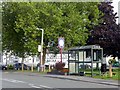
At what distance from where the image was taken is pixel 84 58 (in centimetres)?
3456

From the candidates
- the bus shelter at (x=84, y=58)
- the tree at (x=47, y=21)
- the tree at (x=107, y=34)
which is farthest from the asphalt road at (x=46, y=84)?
the tree at (x=107, y=34)

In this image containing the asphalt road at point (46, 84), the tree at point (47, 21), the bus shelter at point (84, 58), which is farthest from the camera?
the tree at point (47, 21)

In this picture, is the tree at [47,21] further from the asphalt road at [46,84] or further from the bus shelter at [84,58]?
the asphalt road at [46,84]

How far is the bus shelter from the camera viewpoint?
110 ft

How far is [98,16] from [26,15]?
40.4 ft

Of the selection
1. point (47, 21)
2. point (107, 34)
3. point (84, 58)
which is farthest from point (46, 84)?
point (107, 34)

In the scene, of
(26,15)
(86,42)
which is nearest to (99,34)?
(86,42)

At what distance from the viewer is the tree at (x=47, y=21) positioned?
48906mm

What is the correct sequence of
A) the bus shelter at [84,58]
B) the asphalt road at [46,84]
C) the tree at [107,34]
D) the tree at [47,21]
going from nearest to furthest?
the asphalt road at [46,84] < the bus shelter at [84,58] < the tree at [47,21] < the tree at [107,34]

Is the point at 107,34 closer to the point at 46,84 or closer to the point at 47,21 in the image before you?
the point at 47,21

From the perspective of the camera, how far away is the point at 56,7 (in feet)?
165

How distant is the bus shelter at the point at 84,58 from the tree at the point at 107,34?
18900 mm

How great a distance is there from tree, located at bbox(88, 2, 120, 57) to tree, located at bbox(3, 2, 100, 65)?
152 centimetres

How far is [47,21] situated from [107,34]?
1065cm
